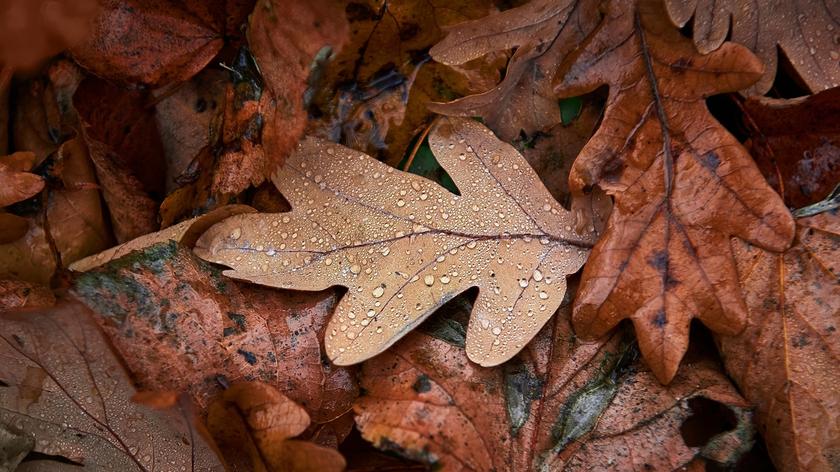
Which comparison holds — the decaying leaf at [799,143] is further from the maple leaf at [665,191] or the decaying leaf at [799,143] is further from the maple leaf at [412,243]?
the maple leaf at [412,243]

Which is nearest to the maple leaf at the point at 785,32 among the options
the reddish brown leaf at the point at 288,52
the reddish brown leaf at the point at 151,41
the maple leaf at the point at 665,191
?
the maple leaf at the point at 665,191

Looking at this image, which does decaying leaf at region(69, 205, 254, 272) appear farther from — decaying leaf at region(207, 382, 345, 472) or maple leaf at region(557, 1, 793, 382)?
maple leaf at region(557, 1, 793, 382)

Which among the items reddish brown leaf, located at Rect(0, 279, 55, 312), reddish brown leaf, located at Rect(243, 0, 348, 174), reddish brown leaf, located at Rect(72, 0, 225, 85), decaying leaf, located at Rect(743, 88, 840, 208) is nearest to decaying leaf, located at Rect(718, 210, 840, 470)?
decaying leaf, located at Rect(743, 88, 840, 208)

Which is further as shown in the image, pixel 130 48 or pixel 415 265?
pixel 130 48

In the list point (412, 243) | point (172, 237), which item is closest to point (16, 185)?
point (172, 237)

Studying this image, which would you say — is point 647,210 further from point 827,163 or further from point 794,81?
point 794,81

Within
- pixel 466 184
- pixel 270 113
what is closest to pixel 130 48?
→ pixel 270 113

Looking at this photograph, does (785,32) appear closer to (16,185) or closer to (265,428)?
(265,428)

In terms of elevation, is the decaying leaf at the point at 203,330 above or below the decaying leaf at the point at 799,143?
below
